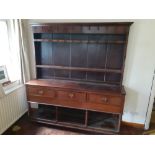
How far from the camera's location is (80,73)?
236 centimetres

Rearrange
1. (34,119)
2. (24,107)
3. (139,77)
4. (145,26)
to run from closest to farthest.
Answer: (145,26)
(139,77)
(34,119)
(24,107)

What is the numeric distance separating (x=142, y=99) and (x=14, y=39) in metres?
2.43

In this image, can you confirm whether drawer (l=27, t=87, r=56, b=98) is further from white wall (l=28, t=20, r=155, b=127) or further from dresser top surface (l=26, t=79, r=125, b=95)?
white wall (l=28, t=20, r=155, b=127)

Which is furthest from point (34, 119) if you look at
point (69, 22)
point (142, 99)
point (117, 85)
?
point (142, 99)

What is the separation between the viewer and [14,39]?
227 centimetres

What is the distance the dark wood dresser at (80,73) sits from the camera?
2010 millimetres

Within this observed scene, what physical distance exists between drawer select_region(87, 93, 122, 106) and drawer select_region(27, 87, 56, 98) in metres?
0.60

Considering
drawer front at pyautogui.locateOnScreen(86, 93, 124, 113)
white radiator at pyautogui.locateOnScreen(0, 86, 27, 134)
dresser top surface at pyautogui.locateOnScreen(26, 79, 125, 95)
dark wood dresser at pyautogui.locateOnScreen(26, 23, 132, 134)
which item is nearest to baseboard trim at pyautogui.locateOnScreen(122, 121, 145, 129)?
dark wood dresser at pyautogui.locateOnScreen(26, 23, 132, 134)

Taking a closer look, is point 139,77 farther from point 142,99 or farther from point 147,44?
point 147,44

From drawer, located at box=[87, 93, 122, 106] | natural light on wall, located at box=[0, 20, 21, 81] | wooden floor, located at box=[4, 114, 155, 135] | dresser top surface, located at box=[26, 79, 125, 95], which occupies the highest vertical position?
natural light on wall, located at box=[0, 20, 21, 81]

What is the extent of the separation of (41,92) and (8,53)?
899 mm

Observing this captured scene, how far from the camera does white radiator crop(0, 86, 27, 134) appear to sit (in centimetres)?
203
